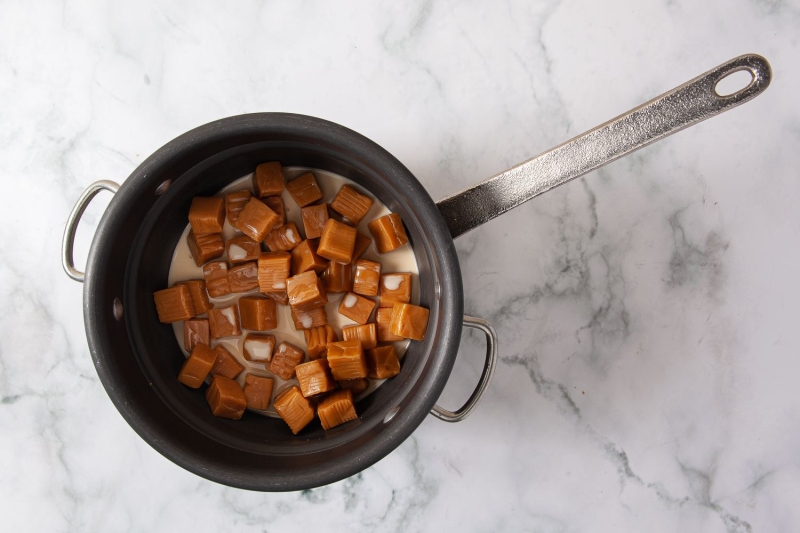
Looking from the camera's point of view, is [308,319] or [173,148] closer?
[173,148]

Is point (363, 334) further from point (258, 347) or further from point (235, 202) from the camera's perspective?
point (235, 202)

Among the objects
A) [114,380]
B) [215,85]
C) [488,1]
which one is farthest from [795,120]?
[114,380]

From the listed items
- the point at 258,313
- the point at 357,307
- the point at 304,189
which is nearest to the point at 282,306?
the point at 258,313

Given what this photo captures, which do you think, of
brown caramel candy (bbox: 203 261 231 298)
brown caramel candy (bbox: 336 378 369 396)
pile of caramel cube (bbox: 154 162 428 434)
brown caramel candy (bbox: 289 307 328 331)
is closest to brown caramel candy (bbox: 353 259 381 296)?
pile of caramel cube (bbox: 154 162 428 434)

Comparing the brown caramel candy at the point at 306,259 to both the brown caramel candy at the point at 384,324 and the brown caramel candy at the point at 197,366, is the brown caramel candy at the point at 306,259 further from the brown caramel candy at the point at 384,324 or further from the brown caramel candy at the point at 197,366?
the brown caramel candy at the point at 197,366

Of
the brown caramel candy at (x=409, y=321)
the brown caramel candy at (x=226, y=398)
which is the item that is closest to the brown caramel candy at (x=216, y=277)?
the brown caramel candy at (x=226, y=398)

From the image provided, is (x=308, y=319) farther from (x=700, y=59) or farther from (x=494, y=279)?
(x=700, y=59)
